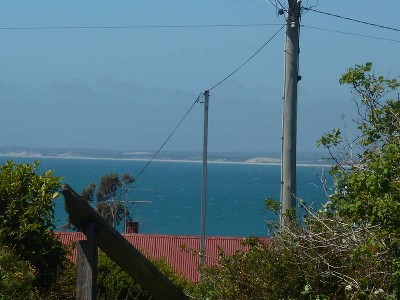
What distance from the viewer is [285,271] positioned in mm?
8711

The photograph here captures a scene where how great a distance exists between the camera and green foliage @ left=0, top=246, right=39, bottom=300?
9.03 meters

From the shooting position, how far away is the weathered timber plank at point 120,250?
6559 mm

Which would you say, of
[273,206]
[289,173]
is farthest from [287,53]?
[273,206]

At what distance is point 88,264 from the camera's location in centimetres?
671

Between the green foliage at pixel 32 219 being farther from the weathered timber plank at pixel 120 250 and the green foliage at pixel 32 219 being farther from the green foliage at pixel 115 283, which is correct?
the weathered timber plank at pixel 120 250

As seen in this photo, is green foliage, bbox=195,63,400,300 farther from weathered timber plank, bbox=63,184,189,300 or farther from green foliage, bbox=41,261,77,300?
green foliage, bbox=41,261,77,300

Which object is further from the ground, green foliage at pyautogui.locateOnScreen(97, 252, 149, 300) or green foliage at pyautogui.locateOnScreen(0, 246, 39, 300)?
green foliage at pyautogui.locateOnScreen(0, 246, 39, 300)

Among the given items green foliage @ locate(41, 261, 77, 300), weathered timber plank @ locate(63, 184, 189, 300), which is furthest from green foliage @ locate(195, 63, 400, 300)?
green foliage @ locate(41, 261, 77, 300)

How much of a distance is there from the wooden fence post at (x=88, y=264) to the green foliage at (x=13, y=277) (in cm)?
206

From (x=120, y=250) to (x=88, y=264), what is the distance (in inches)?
10.1

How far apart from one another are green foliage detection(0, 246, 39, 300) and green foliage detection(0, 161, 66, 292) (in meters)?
0.78

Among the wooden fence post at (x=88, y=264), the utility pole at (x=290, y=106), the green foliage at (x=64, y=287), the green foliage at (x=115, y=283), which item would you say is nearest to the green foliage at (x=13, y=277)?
the green foliage at (x=64, y=287)

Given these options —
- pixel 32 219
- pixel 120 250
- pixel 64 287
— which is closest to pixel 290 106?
pixel 32 219

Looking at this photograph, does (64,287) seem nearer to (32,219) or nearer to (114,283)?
(32,219)
